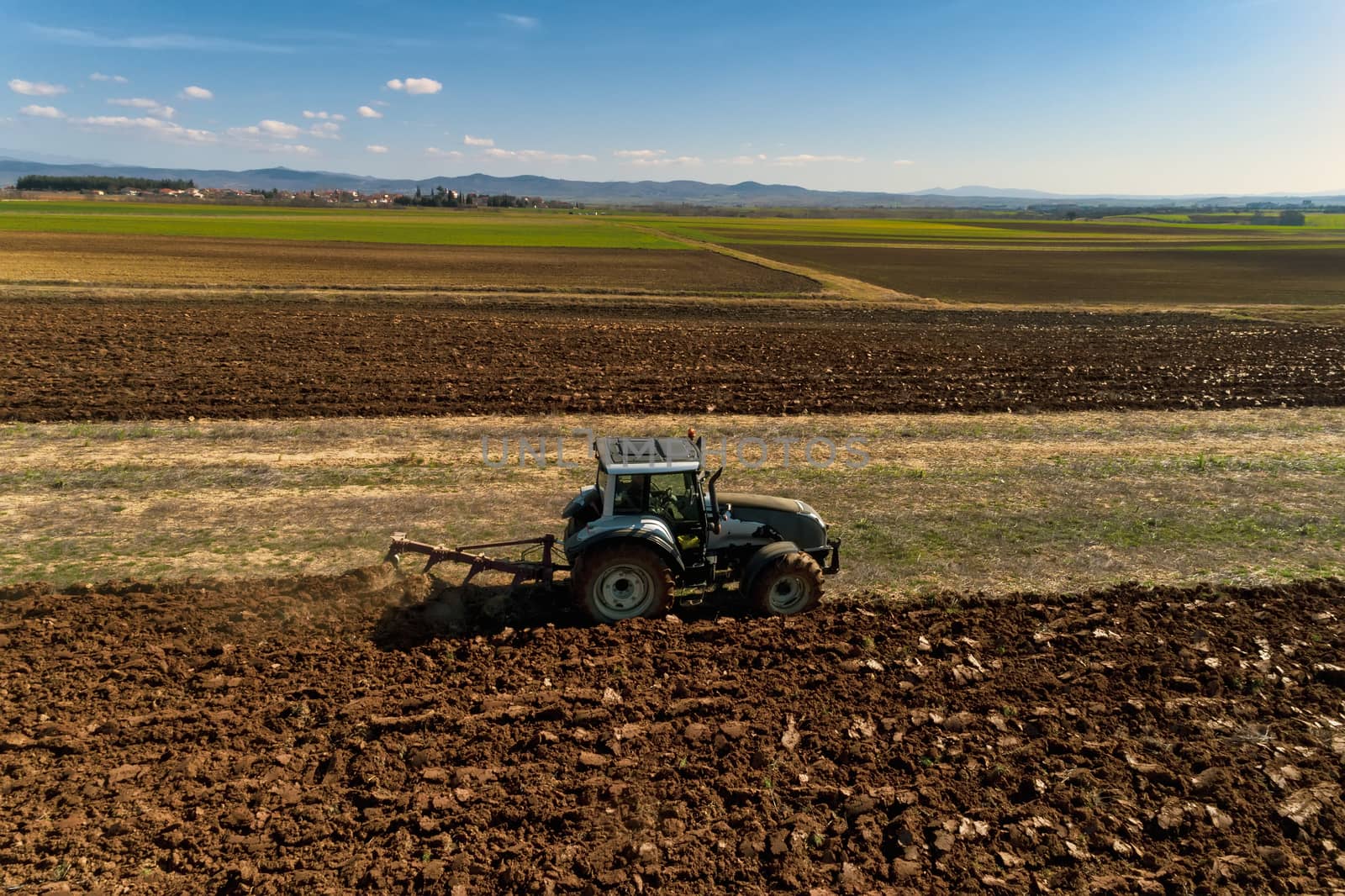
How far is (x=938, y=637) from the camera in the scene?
853 cm

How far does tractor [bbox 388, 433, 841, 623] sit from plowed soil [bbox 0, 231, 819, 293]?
31890 millimetres

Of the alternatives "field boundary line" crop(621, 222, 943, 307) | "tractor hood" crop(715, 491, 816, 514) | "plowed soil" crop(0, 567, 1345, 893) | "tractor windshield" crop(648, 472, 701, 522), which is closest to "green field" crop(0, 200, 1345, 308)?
"field boundary line" crop(621, 222, 943, 307)

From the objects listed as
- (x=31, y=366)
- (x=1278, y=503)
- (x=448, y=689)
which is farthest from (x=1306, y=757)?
A: (x=31, y=366)

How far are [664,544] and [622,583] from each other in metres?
0.72

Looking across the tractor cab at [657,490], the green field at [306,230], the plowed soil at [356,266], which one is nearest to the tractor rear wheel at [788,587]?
the tractor cab at [657,490]

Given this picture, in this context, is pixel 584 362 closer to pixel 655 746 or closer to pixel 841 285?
pixel 655 746

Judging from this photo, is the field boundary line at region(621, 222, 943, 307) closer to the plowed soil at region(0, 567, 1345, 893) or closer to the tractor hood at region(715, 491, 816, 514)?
the tractor hood at region(715, 491, 816, 514)

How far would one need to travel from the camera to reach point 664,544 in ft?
27.8

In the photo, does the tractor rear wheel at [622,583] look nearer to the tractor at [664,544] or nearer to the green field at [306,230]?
the tractor at [664,544]

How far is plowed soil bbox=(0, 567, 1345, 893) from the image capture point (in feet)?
17.7

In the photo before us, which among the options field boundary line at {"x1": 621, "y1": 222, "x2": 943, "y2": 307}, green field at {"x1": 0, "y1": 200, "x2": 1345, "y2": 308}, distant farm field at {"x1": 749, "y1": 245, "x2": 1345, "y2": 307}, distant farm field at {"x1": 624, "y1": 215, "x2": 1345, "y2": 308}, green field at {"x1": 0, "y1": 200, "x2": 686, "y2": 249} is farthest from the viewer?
green field at {"x1": 0, "y1": 200, "x2": 686, "y2": 249}

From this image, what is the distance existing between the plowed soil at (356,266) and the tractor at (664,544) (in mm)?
31890

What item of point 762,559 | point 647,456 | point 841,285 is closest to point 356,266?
point 841,285

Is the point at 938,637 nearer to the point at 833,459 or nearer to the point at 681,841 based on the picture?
the point at 681,841
